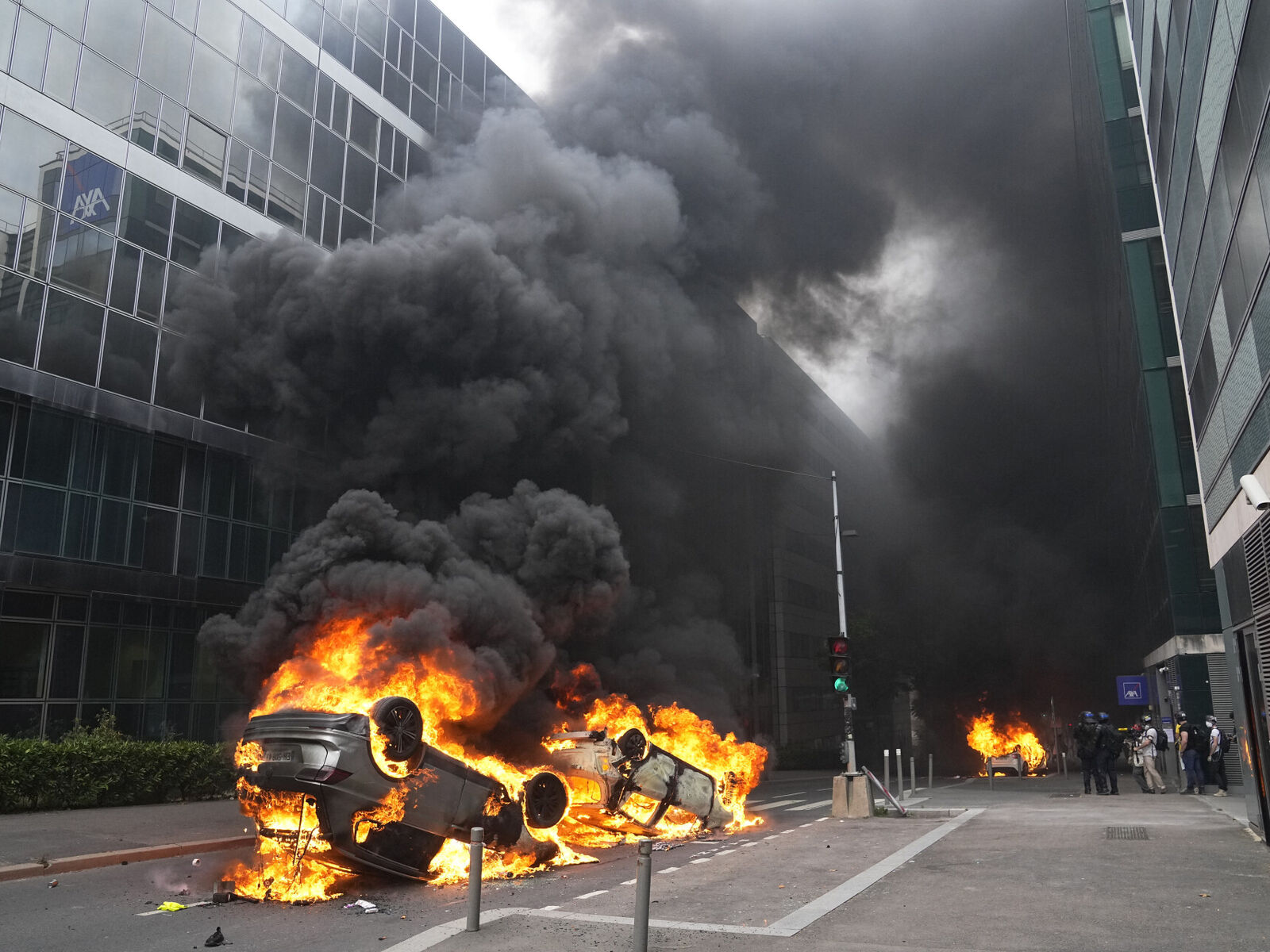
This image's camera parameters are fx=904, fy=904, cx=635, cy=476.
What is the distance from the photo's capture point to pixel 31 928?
22.5 feet

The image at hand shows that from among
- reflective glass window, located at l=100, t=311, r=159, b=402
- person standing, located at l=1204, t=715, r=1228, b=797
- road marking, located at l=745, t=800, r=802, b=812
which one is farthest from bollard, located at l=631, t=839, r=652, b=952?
reflective glass window, located at l=100, t=311, r=159, b=402

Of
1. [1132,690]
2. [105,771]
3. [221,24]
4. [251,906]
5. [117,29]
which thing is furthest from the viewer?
[1132,690]

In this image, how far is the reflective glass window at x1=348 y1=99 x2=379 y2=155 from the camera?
23.6m

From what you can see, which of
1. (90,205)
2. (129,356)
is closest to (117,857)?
(129,356)

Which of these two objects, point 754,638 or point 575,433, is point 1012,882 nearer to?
point 575,433

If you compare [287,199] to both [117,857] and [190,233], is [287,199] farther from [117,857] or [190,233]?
[117,857]

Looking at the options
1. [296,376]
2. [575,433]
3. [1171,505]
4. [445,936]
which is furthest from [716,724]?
[1171,505]

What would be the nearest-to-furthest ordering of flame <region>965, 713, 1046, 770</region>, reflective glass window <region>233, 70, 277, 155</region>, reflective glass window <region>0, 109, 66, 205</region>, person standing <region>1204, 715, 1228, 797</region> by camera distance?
reflective glass window <region>0, 109, 66, 205</region>
person standing <region>1204, 715, 1228, 797</region>
reflective glass window <region>233, 70, 277, 155</region>
flame <region>965, 713, 1046, 770</region>

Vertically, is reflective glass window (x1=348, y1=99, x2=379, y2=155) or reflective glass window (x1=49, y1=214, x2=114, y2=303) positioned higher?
reflective glass window (x1=348, y1=99, x2=379, y2=155)

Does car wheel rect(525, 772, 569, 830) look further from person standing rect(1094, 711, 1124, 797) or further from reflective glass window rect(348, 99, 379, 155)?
reflective glass window rect(348, 99, 379, 155)

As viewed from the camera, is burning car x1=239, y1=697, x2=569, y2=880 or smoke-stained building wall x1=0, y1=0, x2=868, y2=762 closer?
burning car x1=239, y1=697, x2=569, y2=880

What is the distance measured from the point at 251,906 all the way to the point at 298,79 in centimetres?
2049

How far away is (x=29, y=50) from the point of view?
1708 centimetres

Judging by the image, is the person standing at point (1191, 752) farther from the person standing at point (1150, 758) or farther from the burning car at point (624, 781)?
the burning car at point (624, 781)
